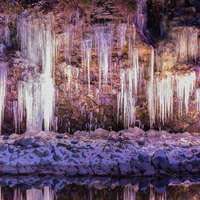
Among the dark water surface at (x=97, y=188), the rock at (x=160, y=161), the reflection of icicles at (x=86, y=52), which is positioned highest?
the reflection of icicles at (x=86, y=52)

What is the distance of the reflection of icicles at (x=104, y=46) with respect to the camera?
14.1 m

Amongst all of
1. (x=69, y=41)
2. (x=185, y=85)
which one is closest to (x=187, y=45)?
(x=185, y=85)

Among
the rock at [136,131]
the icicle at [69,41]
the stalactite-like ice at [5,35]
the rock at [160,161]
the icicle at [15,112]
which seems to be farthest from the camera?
the rock at [136,131]

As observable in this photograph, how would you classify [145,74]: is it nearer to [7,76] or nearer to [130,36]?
[130,36]

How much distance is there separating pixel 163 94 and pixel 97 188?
21.9 ft

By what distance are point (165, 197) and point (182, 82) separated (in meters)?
7.39

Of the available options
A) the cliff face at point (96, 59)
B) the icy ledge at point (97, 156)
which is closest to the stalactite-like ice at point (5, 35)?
the cliff face at point (96, 59)

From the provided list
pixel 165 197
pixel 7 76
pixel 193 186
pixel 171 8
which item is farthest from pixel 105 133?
pixel 165 197

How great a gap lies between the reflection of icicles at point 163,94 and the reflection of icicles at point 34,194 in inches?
293

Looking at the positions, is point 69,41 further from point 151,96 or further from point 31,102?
point 151,96

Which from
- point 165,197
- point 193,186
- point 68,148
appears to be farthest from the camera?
point 68,148

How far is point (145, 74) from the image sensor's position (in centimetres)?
1499

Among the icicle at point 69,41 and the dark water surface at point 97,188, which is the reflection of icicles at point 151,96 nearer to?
the icicle at point 69,41

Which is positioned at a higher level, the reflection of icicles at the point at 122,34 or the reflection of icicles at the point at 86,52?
the reflection of icicles at the point at 122,34
